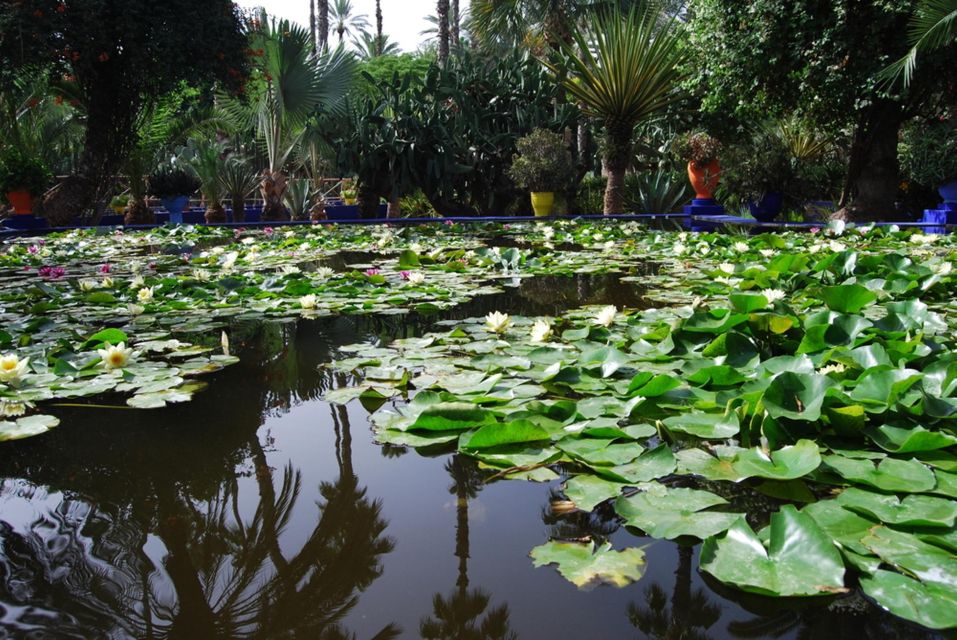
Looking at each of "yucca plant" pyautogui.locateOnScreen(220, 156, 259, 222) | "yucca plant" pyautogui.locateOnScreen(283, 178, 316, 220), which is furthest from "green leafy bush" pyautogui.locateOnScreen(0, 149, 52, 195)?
"yucca plant" pyautogui.locateOnScreen(283, 178, 316, 220)

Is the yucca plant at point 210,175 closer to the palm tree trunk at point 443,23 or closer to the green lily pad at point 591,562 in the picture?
the palm tree trunk at point 443,23

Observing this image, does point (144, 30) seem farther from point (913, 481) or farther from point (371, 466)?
point (913, 481)

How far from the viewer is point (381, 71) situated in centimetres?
2020

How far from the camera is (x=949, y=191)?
21.1 ft

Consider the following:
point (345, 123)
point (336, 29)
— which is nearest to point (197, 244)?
point (345, 123)

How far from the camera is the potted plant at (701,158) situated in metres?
8.24

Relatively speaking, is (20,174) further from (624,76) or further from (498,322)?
(498,322)

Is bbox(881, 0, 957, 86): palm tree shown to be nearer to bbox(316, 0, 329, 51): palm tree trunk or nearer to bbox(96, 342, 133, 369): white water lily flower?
bbox(96, 342, 133, 369): white water lily flower

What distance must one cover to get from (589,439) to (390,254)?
3.55m

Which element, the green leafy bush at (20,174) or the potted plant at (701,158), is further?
the potted plant at (701,158)

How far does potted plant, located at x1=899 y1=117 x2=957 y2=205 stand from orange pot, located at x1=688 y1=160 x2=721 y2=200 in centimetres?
207

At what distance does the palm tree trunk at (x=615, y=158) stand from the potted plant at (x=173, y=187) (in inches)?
234

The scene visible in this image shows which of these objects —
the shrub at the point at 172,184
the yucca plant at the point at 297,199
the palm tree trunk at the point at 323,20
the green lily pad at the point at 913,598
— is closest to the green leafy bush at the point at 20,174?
the shrub at the point at 172,184

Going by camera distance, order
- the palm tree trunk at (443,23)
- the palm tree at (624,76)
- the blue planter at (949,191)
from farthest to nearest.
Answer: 1. the palm tree trunk at (443,23)
2. the palm tree at (624,76)
3. the blue planter at (949,191)
